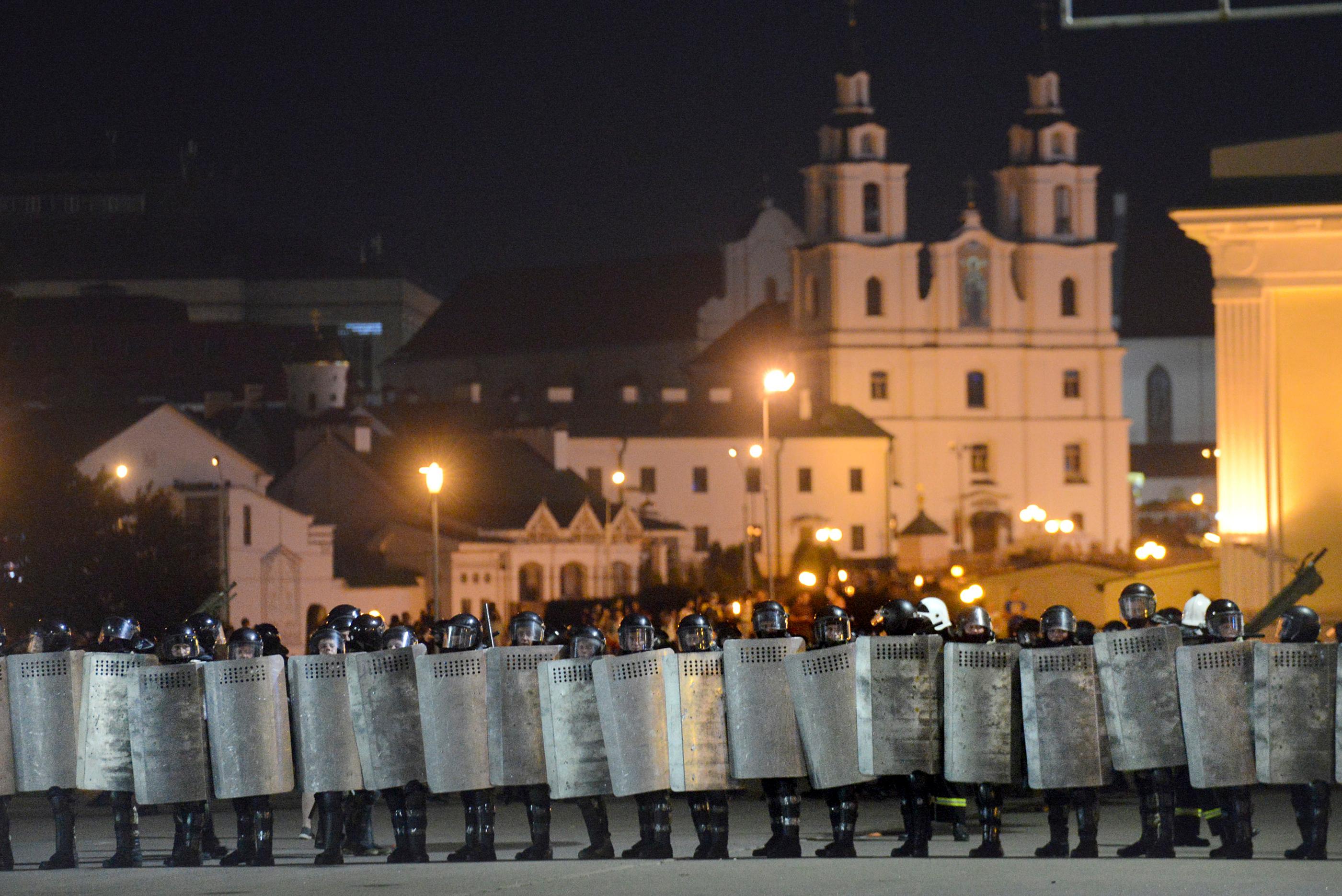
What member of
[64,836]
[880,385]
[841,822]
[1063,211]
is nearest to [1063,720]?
[841,822]

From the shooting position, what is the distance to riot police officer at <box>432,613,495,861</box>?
15.7m

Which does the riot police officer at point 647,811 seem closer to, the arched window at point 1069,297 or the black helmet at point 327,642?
the black helmet at point 327,642

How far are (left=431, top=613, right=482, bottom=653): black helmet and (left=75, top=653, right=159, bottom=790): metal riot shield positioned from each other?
202 centimetres

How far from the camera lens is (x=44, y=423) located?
7081 centimetres

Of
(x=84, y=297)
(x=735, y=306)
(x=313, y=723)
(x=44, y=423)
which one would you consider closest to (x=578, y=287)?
(x=735, y=306)

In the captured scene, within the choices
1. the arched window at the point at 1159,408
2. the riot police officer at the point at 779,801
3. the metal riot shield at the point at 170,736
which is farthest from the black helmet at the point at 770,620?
the arched window at the point at 1159,408

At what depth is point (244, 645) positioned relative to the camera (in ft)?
52.6

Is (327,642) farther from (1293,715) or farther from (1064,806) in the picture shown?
(1293,715)

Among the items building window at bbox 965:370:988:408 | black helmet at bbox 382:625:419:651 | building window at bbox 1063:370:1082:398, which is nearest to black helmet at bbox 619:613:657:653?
black helmet at bbox 382:625:419:651

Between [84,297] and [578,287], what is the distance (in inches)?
1059

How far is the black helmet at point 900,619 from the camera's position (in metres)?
15.7

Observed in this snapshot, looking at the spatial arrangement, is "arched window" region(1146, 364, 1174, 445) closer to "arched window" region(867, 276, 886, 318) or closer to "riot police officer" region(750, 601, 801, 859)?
"arched window" region(867, 276, 886, 318)

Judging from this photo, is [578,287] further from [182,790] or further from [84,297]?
[182,790]

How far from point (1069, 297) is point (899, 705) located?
94.5m
